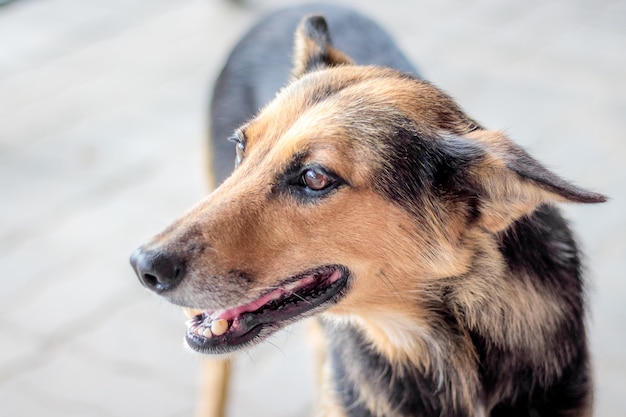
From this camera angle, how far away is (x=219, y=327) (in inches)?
94.7

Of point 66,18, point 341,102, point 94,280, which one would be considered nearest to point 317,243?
point 341,102

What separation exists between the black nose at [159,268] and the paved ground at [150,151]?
113cm

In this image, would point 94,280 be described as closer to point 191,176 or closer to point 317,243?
point 191,176

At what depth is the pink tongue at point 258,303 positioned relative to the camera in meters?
2.33

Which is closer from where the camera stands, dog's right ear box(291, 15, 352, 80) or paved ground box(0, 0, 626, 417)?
dog's right ear box(291, 15, 352, 80)

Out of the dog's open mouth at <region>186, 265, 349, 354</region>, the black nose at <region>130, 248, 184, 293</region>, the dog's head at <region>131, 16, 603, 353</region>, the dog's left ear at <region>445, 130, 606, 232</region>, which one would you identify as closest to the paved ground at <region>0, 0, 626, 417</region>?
the dog's open mouth at <region>186, 265, 349, 354</region>

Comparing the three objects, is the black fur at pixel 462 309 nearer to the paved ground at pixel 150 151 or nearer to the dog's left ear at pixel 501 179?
the dog's left ear at pixel 501 179

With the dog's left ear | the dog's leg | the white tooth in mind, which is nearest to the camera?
the dog's left ear

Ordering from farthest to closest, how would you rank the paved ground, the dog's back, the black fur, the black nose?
the paved ground < the dog's back < the black fur < the black nose

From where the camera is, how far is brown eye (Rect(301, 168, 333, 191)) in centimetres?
226

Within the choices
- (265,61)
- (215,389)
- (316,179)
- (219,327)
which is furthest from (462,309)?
(265,61)

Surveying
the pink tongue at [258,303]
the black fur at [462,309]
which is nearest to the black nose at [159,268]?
the pink tongue at [258,303]

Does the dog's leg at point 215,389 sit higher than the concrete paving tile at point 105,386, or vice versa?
the dog's leg at point 215,389

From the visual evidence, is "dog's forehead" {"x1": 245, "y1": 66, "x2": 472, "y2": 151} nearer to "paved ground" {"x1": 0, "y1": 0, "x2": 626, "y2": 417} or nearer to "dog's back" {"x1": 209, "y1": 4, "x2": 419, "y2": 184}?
"dog's back" {"x1": 209, "y1": 4, "x2": 419, "y2": 184}
